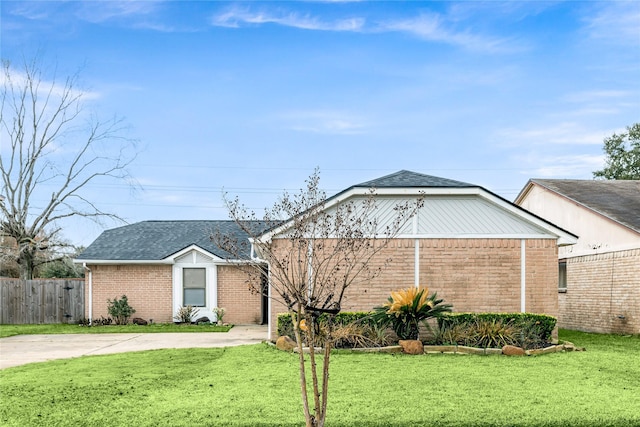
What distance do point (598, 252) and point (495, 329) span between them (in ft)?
28.6

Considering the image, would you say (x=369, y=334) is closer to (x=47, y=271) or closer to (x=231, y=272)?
(x=231, y=272)

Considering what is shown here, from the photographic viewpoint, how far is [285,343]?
1563 centimetres

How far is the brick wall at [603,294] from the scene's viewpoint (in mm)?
20359

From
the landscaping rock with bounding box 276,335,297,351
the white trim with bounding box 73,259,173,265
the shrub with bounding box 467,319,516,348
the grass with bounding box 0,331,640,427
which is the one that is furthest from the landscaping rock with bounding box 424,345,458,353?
the white trim with bounding box 73,259,173,265

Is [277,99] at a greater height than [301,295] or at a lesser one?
greater

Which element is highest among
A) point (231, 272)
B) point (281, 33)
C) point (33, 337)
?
point (281, 33)

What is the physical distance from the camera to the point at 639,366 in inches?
516

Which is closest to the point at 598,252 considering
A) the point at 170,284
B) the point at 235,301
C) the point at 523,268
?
the point at 523,268

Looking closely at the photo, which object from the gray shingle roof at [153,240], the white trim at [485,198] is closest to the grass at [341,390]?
the white trim at [485,198]

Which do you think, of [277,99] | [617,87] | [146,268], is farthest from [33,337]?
[617,87]

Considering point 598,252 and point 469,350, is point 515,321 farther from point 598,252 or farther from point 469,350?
point 598,252

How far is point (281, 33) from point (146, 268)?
47.7 ft

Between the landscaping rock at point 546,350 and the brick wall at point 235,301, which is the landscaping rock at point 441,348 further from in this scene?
the brick wall at point 235,301

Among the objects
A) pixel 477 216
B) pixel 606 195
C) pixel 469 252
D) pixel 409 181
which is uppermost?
pixel 606 195
